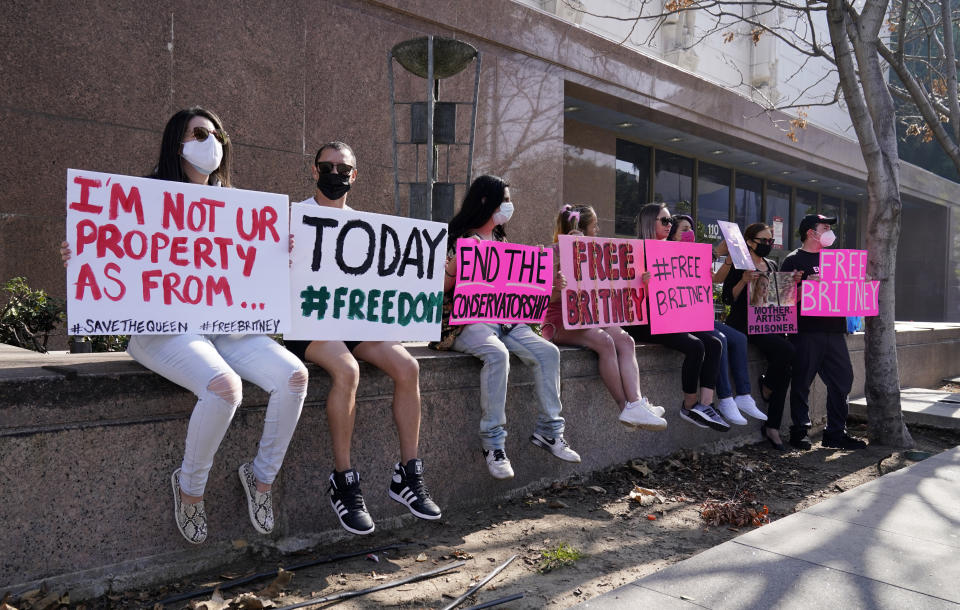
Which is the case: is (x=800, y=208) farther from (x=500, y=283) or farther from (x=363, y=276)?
(x=363, y=276)

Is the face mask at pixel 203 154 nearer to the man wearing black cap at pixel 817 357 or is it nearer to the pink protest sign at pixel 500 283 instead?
the pink protest sign at pixel 500 283

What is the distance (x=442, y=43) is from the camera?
7.30 metres

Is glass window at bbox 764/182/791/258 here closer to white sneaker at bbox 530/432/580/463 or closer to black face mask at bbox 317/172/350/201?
Result: white sneaker at bbox 530/432/580/463

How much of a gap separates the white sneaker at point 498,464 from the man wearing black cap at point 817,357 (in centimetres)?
350

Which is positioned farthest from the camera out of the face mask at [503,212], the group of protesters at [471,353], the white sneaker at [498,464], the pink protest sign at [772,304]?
the pink protest sign at [772,304]

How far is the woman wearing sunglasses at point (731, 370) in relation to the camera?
5969 mm

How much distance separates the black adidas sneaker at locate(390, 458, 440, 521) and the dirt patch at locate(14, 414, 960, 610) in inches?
8.5

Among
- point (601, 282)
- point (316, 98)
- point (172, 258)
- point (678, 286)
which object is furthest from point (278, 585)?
point (316, 98)

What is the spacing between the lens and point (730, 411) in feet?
19.4

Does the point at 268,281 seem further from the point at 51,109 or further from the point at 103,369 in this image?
the point at 51,109

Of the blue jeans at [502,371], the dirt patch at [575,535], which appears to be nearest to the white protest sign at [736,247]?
the dirt patch at [575,535]

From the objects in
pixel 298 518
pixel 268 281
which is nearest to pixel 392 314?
pixel 268 281

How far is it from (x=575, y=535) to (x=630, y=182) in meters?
12.7

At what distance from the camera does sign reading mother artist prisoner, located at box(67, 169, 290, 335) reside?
3.07 m
